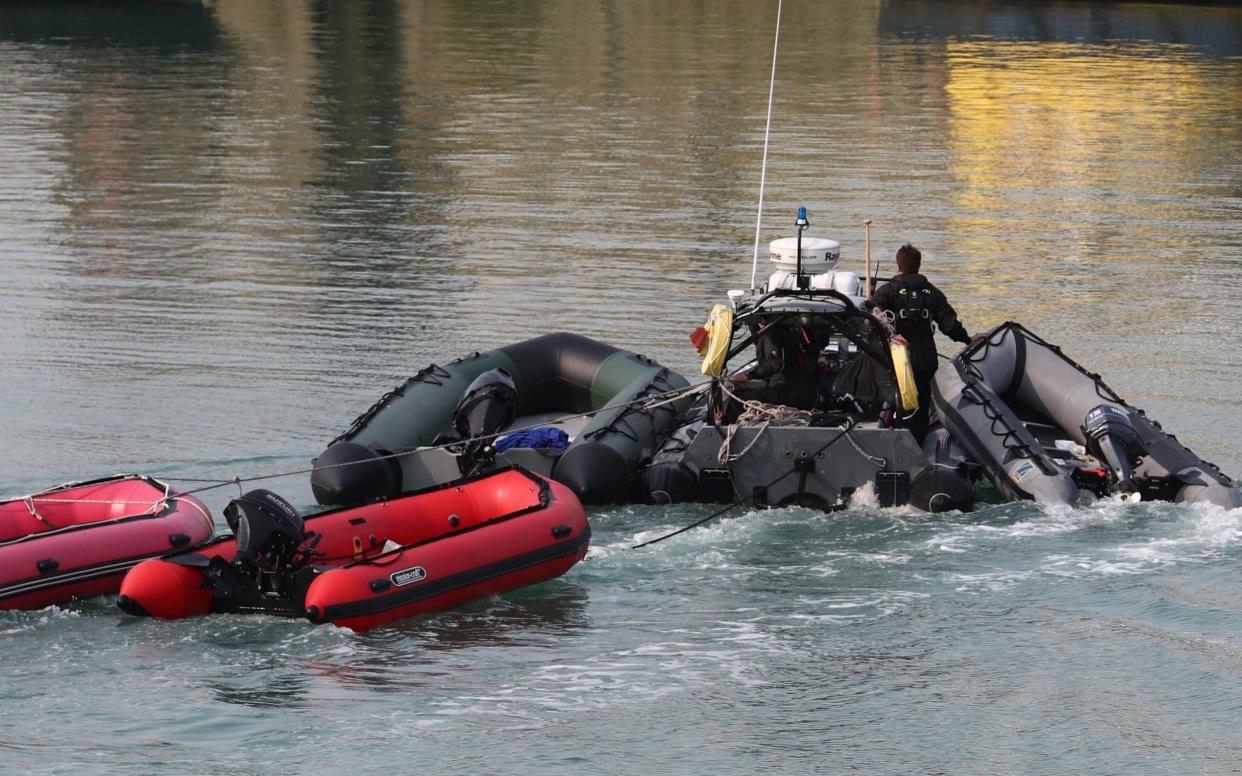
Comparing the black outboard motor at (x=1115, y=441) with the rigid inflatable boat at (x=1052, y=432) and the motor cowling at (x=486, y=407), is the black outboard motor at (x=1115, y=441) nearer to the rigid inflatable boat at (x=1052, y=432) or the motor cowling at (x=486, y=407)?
the rigid inflatable boat at (x=1052, y=432)

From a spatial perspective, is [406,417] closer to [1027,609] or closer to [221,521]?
[221,521]

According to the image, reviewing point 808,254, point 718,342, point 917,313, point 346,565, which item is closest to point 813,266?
point 808,254

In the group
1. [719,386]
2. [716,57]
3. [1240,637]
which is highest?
[716,57]

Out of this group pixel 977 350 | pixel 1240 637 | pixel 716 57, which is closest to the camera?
pixel 1240 637

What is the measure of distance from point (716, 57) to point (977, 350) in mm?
26767

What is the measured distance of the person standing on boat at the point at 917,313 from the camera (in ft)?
38.9

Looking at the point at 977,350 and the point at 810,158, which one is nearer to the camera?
the point at 977,350

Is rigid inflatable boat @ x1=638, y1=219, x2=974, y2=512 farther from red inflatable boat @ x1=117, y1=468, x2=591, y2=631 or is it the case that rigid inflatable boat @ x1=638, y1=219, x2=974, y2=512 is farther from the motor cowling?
red inflatable boat @ x1=117, y1=468, x2=591, y2=631

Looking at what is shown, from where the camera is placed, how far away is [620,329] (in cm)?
1641

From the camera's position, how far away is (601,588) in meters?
9.84

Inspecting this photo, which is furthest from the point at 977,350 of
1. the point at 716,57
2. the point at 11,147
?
the point at 716,57

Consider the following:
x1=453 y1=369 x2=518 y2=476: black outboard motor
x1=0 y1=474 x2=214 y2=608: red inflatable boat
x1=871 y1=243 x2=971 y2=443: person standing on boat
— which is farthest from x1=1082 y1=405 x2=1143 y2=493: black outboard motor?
x1=0 y1=474 x2=214 y2=608: red inflatable boat

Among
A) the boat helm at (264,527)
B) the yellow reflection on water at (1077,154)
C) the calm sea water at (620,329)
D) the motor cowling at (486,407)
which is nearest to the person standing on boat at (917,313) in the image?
the calm sea water at (620,329)

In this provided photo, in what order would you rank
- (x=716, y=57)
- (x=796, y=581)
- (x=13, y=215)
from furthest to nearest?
1. (x=716, y=57)
2. (x=13, y=215)
3. (x=796, y=581)
